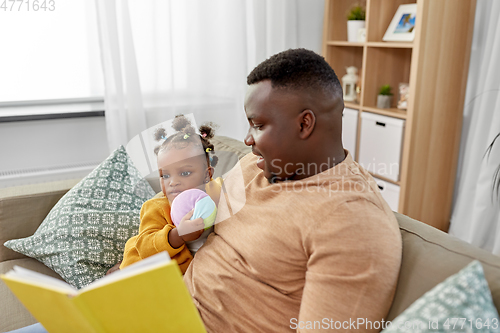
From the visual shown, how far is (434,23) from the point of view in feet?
6.97

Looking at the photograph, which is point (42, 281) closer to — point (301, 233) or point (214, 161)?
point (301, 233)

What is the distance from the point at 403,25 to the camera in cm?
238

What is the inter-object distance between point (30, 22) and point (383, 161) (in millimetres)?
2113

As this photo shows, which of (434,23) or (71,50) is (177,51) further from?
(434,23)

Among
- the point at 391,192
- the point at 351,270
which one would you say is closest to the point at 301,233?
the point at 351,270

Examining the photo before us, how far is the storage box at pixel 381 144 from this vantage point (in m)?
2.36

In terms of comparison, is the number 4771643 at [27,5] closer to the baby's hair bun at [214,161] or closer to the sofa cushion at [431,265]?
the baby's hair bun at [214,161]

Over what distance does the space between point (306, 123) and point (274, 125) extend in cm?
6

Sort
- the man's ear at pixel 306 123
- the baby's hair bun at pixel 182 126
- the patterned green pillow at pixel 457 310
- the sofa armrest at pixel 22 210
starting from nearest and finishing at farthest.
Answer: the patterned green pillow at pixel 457 310 < the man's ear at pixel 306 123 < the baby's hair bun at pixel 182 126 < the sofa armrest at pixel 22 210

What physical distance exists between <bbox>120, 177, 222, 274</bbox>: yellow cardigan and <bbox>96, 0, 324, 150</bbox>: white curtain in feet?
4.44

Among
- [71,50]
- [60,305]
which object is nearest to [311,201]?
[60,305]

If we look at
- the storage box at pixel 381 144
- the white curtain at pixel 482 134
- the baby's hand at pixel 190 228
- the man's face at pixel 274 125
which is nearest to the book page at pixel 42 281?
the baby's hand at pixel 190 228

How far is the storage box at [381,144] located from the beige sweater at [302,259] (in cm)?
154

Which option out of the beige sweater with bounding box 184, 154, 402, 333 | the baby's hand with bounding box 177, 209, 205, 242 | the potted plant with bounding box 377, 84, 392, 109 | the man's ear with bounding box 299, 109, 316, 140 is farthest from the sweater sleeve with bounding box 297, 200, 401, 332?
the potted plant with bounding box 377, 84, 392, 109
